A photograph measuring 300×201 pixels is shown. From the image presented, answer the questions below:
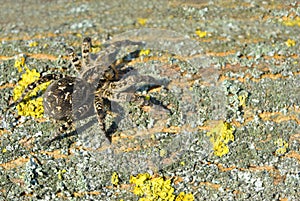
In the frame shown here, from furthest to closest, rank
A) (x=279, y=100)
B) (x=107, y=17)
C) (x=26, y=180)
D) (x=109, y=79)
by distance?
(x=107, y=17) < (x=109, y=79) < (x=279, y=100) < (x=26, y=180)

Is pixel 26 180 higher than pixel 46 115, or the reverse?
pixel 46 115

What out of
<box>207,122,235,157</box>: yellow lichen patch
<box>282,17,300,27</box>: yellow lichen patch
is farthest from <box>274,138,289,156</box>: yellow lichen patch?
<box>282,17,300,27</box>: yellow lichen patch

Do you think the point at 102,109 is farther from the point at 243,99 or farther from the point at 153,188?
the point at 243,99

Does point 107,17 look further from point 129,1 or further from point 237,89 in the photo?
point 237,89

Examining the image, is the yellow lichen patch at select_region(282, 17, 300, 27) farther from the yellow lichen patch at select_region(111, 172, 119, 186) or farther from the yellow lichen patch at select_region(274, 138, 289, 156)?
the yellow lichen patch at select_region(111, 172, 119, 186)

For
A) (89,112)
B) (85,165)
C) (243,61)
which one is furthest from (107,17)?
(85,165)

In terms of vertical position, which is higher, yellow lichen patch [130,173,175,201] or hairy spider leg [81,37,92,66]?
hairy spider leg [81,37,92,66]

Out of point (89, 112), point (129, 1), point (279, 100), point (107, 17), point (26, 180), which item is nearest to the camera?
point (26, 180)
